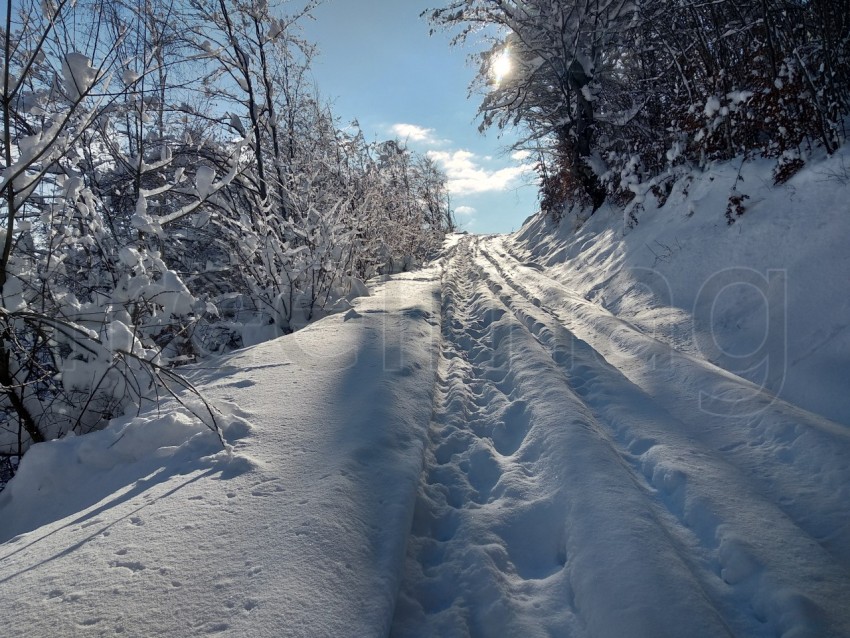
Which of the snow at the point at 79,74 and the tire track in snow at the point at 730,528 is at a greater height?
the snow at the point at 79,74

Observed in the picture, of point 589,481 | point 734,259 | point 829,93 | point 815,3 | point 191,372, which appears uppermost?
point 815,3

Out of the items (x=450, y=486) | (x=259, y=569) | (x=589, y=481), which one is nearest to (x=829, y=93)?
(x=589, y=481)

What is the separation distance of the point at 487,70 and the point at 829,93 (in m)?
8.96

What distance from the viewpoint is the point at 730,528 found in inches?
62.8

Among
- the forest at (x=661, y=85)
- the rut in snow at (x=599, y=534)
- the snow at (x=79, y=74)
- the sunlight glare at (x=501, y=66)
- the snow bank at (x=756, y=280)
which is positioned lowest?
the rut in snow at (x=599, y=534)

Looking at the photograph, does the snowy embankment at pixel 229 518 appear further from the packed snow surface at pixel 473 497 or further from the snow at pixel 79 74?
the snow at pixel 79 74

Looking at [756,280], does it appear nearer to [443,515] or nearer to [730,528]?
[730,528]

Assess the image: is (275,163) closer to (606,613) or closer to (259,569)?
(259,569)

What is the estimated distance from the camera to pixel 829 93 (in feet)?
13.8

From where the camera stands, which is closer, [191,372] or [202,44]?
[191,372]

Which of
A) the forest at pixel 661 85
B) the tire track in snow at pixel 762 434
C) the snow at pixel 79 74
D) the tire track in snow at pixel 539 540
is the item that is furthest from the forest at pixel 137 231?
the forest at pixel 661 85

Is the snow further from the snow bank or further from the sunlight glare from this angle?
the sunlight glare

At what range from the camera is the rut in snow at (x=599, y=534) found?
1.28 metres

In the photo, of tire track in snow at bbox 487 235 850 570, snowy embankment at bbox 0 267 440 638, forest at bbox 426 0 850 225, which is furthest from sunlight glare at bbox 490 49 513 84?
snowy embankment at bbox 0 267 440 638
